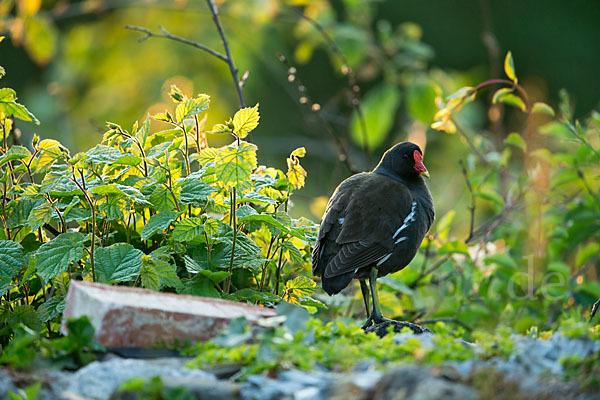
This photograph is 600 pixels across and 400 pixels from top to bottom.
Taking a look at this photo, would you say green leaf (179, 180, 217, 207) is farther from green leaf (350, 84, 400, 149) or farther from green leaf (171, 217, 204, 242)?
green leaf (350, 84, 400, 149)

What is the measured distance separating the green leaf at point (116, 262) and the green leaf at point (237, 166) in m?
0.47

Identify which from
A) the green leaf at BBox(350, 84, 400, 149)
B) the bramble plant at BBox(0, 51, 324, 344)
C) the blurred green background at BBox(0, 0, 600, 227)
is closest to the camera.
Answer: the bramble plant at BBox(0, 51, 324, 344)

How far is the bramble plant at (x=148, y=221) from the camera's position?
271 cm

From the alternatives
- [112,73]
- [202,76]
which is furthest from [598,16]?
[112,73]

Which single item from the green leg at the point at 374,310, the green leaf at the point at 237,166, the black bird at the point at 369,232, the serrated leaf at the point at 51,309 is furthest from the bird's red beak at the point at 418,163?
the serrated leaf at the point at 51,309

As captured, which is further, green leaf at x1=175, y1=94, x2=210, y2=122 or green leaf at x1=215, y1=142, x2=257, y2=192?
green leaf at x1=175, y1=94, x2=210, y2=122

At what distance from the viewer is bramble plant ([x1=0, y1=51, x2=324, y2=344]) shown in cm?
271

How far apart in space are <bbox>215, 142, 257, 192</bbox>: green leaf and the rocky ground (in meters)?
0.72

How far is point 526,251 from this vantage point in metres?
4.96

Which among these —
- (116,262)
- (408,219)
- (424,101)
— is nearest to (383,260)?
(408,219)

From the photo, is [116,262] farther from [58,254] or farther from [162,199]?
[162,199]

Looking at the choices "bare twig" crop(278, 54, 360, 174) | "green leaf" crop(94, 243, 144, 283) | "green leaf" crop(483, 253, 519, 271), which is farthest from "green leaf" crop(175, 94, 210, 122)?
"green leaf" crop(483, 253, 519, 271)

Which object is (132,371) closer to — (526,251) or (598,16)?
(526,251)

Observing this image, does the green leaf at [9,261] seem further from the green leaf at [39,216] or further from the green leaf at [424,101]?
the green leaf at [424,101]
